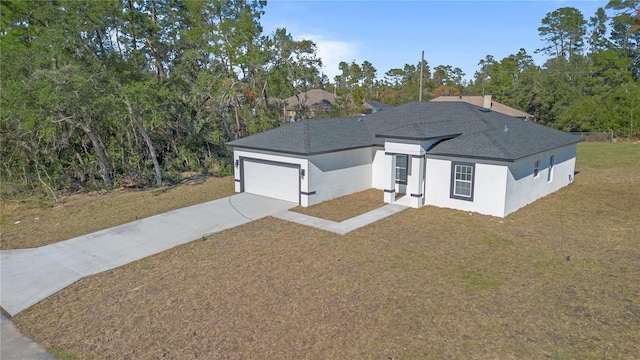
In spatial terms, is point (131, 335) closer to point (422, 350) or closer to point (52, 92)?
point (422, 350)

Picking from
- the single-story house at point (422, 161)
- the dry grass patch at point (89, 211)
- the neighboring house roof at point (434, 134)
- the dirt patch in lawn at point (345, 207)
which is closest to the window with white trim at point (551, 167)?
the single-story house at point (422, 161)

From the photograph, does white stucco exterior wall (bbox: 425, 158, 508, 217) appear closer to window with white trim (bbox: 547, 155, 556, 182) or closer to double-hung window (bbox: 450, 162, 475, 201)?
double-hung window (bbox: 450, 162, 475, 201)

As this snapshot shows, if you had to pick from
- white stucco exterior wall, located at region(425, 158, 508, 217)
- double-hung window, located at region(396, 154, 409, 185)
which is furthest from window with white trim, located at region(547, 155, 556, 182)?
double-hung window, located at region(396, 154, 409, 185)

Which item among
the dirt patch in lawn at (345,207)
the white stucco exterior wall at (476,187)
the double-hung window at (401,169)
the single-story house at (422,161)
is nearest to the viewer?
the white stucco exterior wall at (476,187)

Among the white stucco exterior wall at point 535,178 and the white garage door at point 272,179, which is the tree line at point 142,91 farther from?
the white stucco exterior wall at point 535,178

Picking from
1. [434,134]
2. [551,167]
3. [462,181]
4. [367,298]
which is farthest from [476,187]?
[367,298]

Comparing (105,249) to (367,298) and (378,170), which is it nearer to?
(367,298)
